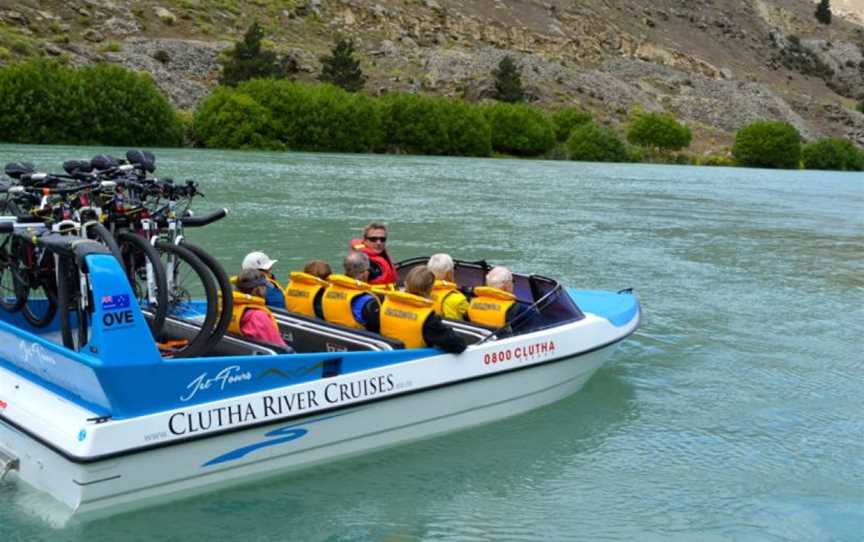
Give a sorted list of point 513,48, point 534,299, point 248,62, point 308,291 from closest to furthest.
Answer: point 308,291 → point 534,299 → point 248,62 → point 513,48

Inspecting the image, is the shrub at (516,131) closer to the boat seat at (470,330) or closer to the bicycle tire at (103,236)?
the boat seat at (470,330)

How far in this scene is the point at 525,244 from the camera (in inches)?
806

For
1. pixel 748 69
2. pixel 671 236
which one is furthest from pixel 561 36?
pixel 671 236

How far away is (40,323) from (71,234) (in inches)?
41.7

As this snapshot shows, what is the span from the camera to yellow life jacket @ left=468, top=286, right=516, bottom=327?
7949 mm

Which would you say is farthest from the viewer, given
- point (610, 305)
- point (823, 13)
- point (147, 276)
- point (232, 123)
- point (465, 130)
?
point (823, 13)

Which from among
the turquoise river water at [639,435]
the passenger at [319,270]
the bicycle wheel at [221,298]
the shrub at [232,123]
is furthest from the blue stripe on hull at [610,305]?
the shrub at [232,123]

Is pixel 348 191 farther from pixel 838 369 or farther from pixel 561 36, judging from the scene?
pixel 561 36

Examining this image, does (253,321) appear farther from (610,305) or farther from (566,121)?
(566,121)

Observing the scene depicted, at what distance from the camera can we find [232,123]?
5666cm

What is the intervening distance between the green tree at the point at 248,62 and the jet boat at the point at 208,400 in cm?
6298

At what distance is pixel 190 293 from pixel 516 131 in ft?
226

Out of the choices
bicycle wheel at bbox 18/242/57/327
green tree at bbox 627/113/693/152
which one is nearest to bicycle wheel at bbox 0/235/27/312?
bicycle wheel at bbox 18/242/57/327

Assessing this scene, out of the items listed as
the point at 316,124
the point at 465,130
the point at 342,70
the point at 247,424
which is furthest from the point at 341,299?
the point at 342,70
